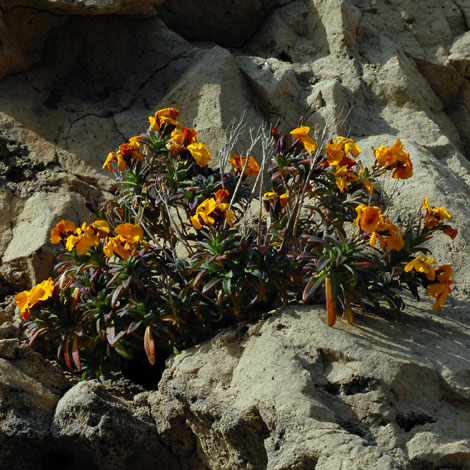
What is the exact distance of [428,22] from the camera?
24.0 ft

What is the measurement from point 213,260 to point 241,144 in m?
2.03

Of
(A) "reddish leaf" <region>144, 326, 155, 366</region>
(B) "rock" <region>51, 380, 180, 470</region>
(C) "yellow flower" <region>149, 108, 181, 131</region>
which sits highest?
(C) "yellow flower" <region>149, 108, 181, 131</region>

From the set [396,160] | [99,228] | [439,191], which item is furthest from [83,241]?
[439,191]

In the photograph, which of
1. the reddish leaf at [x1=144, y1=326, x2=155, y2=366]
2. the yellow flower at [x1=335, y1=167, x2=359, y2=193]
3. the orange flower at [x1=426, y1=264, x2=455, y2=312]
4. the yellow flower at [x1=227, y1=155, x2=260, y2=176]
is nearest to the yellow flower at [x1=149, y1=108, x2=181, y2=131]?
the yellow flower at [x1=227, y1=155, x2=260, y2=176]

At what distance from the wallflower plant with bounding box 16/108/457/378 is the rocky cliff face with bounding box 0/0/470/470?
0.21 m

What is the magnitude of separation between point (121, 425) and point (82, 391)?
0.94 ft

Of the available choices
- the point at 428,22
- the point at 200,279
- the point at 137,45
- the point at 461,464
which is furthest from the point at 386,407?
the point at 428,22

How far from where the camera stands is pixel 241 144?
20.0 ft

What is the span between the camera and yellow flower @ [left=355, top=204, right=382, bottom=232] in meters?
4.04

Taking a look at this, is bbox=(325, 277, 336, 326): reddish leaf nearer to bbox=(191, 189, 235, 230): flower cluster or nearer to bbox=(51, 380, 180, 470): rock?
bbox=(191, 189, 235, 230): flower cluster

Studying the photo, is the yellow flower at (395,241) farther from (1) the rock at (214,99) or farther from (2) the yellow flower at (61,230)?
(1) the rock at (214,99)

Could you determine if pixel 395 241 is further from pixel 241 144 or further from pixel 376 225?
pixel 241 144

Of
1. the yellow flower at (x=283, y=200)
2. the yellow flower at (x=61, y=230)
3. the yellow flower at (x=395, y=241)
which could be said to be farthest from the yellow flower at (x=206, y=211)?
the yellow flower at (x=395, y=241)

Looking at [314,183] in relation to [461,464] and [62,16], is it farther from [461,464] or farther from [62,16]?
[62,16]
